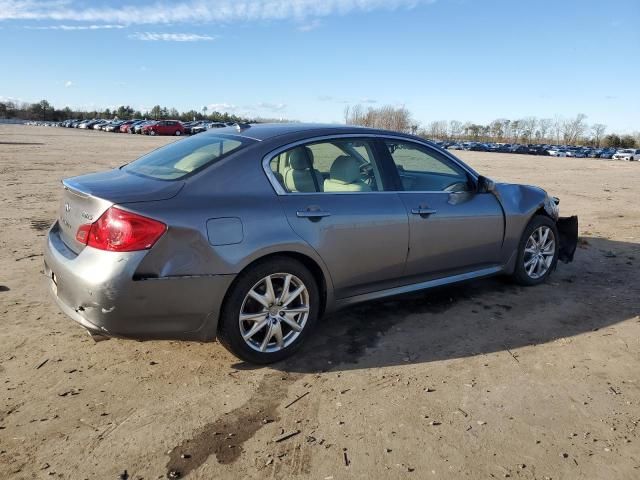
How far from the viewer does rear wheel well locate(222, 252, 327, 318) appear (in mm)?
3359

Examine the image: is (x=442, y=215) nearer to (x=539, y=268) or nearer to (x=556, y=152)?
(x=539, y=268)

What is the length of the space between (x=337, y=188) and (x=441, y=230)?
1.03 metres

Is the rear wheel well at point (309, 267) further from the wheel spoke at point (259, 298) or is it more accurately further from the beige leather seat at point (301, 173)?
the beige leather seat at point (301, 173)

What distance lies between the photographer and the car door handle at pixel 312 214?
3.54 m

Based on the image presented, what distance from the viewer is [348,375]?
344 centimetres

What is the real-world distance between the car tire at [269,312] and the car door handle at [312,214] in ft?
1.06

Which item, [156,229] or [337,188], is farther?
[337,188]

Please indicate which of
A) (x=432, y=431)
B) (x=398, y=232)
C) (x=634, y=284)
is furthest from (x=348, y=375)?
(x=634, y=284)

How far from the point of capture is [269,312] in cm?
348

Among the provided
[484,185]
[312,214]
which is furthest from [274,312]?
[484,185]

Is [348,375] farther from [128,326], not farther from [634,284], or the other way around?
[634,284]

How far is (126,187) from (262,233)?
3.00ft

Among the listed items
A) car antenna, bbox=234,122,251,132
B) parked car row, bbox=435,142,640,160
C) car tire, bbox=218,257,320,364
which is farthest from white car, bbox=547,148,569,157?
car tire, bbox=218,257,320,364

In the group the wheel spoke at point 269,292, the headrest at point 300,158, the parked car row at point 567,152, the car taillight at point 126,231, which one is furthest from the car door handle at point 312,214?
the parked car row at point 567,152
